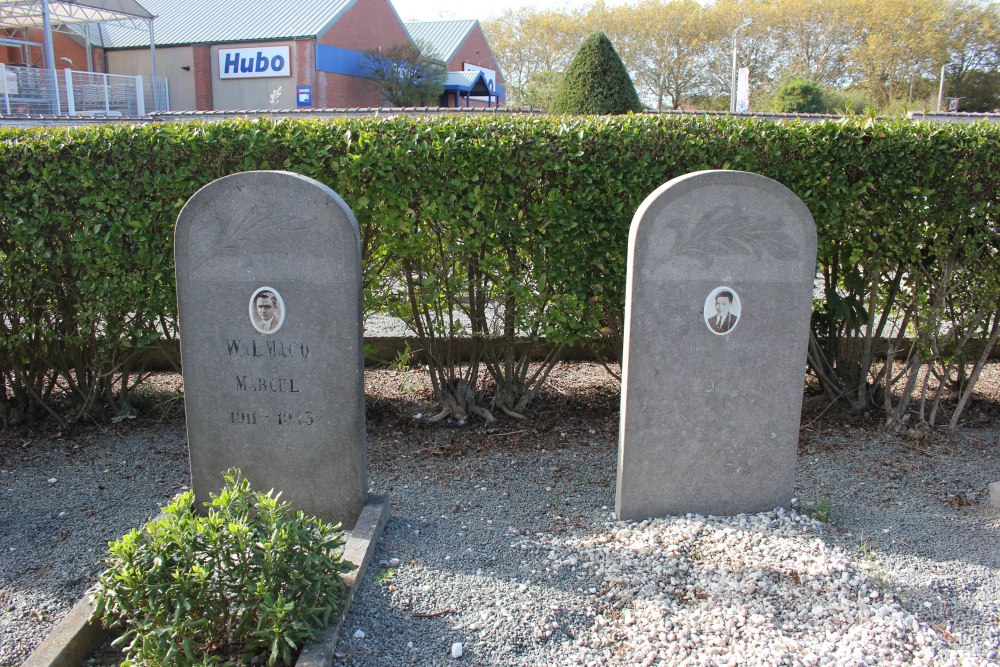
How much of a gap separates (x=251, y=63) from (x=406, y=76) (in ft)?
24.0

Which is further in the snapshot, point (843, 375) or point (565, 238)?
point (843, 375)

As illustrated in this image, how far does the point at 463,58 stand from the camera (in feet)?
154

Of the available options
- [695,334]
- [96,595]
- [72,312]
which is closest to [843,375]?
[695,334]

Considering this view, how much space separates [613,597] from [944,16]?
57317mm

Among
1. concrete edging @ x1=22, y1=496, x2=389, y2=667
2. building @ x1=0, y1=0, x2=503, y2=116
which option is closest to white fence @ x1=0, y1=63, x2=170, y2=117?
building @ x1=0, y1=0, x2=503, y2=116

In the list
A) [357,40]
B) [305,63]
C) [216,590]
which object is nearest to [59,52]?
[305,63]

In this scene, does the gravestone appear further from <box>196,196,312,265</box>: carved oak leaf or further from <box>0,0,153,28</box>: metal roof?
<box>0,0,153,28</box>: metal roof

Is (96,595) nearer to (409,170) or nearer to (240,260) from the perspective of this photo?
(240,260)

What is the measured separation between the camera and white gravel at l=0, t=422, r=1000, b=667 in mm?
2732

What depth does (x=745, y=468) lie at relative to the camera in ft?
12.2

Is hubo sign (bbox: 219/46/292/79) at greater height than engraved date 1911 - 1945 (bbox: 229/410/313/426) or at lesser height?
greater

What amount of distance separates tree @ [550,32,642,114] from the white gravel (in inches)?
562

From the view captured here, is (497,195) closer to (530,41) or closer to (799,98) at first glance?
(799,98)

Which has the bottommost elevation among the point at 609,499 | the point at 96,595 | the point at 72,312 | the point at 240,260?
the point at 609,499
